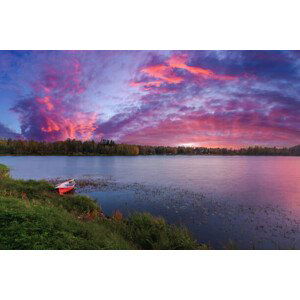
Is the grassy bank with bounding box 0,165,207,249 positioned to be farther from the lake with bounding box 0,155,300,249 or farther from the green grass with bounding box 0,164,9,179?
the green grass with bounding box 0,164,9,179

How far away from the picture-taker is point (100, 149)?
34.4 ft

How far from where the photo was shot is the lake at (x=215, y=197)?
7508 millimetres

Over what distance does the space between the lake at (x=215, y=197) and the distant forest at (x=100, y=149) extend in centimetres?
88

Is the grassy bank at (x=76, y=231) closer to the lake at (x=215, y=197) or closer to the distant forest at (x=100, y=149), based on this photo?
the lake at (x=215, y=197)

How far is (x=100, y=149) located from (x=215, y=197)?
17.0ft

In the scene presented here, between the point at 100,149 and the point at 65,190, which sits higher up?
the point at 100,149

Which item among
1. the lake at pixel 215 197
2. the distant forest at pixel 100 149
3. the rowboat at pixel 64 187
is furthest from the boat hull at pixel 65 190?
the distant forest at pixel 100 149

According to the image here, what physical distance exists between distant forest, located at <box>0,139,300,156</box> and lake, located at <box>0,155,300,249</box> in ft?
2.87

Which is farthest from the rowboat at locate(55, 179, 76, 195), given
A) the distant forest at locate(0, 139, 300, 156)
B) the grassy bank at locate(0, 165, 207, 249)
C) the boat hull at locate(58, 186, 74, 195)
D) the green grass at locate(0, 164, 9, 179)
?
the green grass at locate(0, 164, 9, 179)

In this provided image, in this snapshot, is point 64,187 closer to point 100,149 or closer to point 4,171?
point 100,149

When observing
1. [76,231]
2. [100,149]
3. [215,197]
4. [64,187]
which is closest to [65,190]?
[64,187]

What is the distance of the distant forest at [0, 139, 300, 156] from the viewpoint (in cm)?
983

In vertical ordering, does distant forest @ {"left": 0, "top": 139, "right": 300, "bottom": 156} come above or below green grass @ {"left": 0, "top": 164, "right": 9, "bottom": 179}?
above

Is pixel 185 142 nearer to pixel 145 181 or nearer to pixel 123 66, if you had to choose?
pixel 123 66
